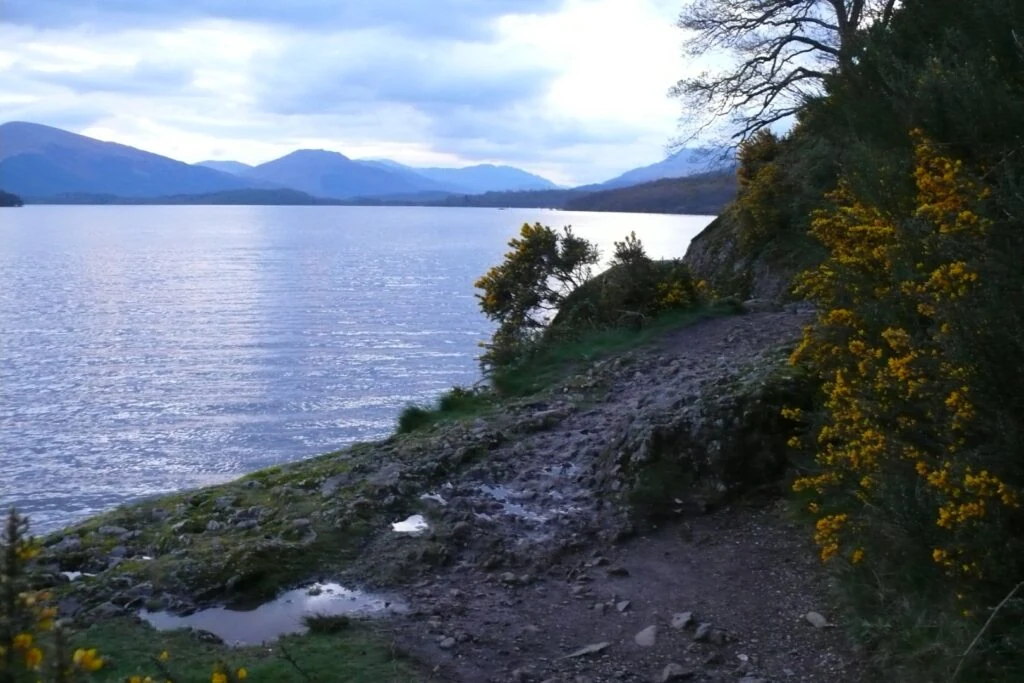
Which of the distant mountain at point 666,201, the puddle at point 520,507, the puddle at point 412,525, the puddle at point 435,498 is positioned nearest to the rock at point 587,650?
the puddle at point 520,507

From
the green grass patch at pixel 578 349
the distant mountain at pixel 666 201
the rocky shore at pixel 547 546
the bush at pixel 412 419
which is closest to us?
the rocky shore at pixel 547 546

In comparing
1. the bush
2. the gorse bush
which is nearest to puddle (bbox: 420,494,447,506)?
the gorse bush

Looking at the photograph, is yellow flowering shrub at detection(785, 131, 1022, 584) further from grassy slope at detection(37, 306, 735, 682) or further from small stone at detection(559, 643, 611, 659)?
grassy slope at detection(37, 306, 735, 682)

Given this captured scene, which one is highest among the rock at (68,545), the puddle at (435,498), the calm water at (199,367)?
the puddle at (435,498)

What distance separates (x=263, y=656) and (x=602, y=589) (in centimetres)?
259

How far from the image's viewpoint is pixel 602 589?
7352mm

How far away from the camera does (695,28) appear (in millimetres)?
24672

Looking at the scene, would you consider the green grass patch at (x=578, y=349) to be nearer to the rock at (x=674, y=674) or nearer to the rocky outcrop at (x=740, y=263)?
the rocky outcrop at (x=740, y=263)

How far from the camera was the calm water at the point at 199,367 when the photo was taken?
64.6 feet

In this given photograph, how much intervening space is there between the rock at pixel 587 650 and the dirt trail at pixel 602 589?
0.07 feet

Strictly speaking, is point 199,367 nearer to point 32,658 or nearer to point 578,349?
point 578,349

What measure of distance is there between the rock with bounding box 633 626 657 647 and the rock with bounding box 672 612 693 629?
0.51 feet

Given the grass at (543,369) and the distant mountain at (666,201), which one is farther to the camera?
the distant mountain at (666,201)

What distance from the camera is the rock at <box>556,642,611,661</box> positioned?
6215 millimetres
